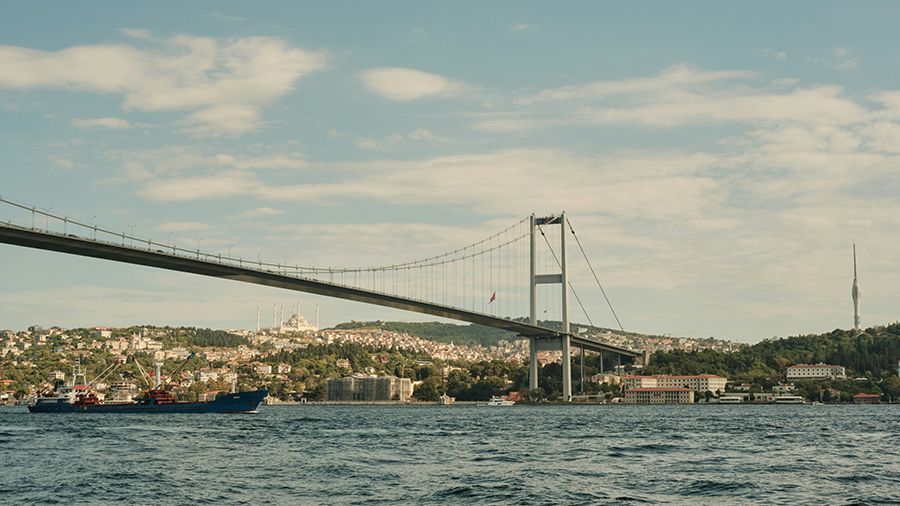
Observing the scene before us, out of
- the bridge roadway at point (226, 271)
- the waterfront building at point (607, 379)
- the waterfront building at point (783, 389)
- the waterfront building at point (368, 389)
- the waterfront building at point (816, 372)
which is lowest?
the waterfront building at point (368, 389)

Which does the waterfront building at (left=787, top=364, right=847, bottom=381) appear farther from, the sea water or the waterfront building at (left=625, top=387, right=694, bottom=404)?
the sea water

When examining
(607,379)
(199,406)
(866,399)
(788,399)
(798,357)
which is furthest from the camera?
(798,357)

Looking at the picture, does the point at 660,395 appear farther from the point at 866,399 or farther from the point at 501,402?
the point at 866,399

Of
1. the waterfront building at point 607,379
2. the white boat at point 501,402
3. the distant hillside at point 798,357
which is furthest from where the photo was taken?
the distant hillside at point 798,357

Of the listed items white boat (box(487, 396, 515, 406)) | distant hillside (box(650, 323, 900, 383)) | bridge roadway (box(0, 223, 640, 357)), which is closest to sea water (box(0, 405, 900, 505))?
bridge roadway (box(0, 223, 640, 357))

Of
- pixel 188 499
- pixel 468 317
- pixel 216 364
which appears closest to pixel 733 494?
pixel 188 499

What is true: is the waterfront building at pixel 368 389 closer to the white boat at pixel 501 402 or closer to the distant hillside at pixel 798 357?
the white boat at pixel 501 402

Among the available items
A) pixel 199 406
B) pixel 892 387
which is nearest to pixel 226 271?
pixel 199 406

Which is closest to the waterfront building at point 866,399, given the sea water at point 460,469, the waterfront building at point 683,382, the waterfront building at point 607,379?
the waterfront building at point 683,382
